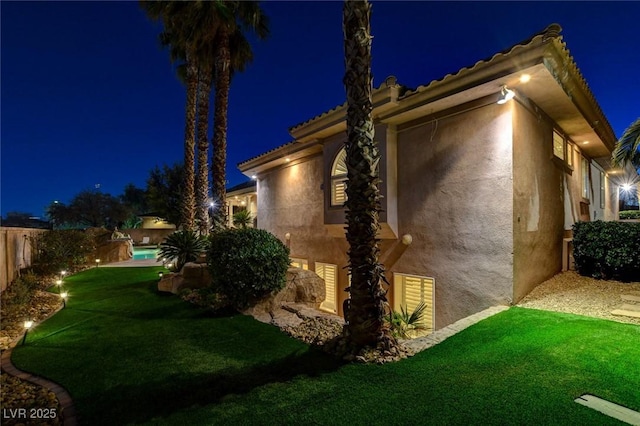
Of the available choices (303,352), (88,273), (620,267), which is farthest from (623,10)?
(88,273)

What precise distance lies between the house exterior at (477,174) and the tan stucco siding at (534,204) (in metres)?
0.03

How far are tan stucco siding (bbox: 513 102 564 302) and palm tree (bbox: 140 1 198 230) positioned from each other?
1443cm

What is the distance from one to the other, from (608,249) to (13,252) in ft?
62.4

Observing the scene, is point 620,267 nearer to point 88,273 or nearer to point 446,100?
point 446,100

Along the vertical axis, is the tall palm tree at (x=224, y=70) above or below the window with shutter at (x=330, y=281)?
above

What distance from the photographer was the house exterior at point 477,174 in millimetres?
7777

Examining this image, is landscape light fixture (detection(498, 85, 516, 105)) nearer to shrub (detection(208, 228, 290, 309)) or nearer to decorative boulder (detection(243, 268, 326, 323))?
shrub (detection(208, 228, 290, 309))

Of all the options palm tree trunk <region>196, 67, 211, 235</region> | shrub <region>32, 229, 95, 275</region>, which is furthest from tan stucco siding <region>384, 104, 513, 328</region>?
shrub <region>32, 229, 95, 275</region>

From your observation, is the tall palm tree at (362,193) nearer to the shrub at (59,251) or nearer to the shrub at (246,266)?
the shrub at (246,266)

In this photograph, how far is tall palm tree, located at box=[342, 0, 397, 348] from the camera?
18.2 ft

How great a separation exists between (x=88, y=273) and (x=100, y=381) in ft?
49.5

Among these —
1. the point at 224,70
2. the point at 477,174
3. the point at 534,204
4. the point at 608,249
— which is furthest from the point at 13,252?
the point at 608,249

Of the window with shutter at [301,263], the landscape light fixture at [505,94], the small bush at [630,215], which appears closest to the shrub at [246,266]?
the window with shutter at [301,263]

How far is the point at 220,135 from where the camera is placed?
15711mm
